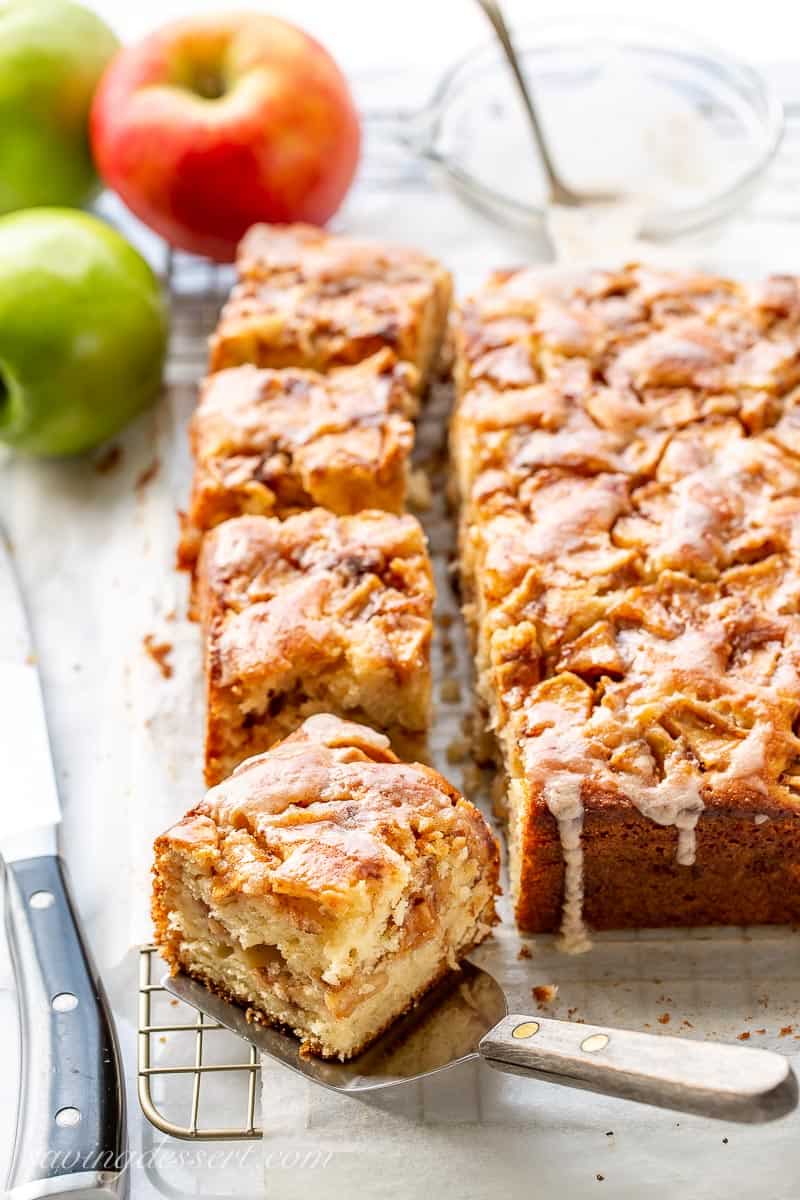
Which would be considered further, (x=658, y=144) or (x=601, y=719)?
(x=658, y=144)

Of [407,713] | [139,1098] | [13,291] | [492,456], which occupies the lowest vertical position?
[139,1098]

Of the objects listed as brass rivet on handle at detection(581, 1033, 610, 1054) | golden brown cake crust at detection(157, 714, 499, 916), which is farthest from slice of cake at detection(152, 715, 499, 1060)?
brass rivet on handle at detection(581, 1033, 610, 1054)

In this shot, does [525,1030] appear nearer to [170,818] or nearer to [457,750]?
[457,750]

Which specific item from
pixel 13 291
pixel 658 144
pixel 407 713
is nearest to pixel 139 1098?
pixel 407 713

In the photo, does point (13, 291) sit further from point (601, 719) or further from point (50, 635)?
point (601, 719)

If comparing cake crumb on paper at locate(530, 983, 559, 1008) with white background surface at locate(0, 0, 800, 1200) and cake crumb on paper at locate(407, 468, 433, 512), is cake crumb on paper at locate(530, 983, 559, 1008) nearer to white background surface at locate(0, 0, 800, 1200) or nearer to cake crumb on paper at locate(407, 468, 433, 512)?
white background surface at locate(0, 0, 800, 1200)

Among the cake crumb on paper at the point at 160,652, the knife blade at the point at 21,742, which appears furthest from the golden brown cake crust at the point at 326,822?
the cake crumb on paper at the point at 160,652

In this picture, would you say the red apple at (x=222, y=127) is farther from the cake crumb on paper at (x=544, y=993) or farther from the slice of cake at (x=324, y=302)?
the cake crumb on paper at (x=544, y=993)

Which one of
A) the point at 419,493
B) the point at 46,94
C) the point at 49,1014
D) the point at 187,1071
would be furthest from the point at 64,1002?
the point at 46,94
